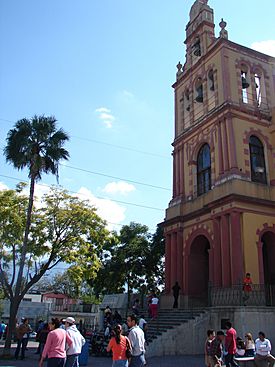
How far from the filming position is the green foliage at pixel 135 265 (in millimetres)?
39656

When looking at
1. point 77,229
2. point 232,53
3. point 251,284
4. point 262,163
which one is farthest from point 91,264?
point 232,53

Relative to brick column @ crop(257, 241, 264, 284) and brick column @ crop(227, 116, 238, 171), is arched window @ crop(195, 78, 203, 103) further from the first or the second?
brick column @ crop(257, 241, 264, 284)

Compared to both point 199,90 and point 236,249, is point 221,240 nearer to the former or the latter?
point 236,249

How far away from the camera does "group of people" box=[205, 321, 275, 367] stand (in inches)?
418

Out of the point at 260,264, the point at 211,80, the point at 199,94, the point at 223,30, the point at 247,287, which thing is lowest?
the point at 247,287

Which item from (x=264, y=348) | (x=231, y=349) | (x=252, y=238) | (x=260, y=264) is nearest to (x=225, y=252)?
(x=252, y=238)

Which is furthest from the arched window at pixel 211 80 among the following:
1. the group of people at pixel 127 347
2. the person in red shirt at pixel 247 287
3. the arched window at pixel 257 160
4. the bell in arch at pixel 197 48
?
the group of people at pixel 127 347

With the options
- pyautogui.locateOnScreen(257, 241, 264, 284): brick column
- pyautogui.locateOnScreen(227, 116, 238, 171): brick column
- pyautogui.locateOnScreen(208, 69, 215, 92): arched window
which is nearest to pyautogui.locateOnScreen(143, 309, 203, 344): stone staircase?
pyautogui.locateOnScreen(257, 241, 264, 284): brick column

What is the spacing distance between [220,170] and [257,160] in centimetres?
247

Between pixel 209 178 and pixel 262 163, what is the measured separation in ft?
11.1

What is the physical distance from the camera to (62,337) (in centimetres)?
868

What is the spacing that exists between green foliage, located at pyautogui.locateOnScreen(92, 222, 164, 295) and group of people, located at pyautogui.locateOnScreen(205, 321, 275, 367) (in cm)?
2608

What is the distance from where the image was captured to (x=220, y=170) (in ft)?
75.9

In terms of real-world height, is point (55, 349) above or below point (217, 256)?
below
